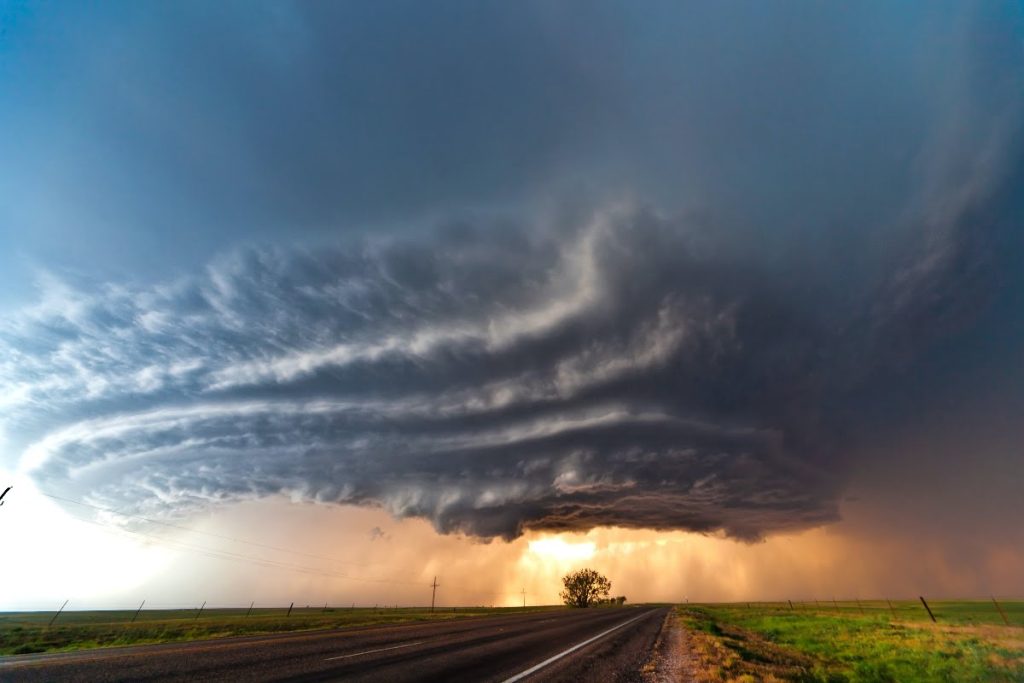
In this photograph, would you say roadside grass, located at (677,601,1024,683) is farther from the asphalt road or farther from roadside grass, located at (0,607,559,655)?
roadside grass, located at (0,607,559,655)

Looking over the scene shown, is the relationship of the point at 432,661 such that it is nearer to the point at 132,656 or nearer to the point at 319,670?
the point at 319,670

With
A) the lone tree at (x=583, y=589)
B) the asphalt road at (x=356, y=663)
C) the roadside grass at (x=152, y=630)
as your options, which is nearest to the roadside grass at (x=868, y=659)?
the asphalt road at (x=356, y=663)

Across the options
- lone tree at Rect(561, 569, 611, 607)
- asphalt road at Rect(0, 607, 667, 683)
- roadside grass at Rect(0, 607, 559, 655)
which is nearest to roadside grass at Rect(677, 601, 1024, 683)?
asphalt road at Rect(0, 607, 667, 683)

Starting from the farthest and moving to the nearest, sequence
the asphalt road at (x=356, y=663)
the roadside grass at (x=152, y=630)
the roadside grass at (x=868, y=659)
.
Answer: the roadside grass at (x=152, y=630) → the roadside grass at (x=868, y=659) → the asphalt road at (x=356, y=663)

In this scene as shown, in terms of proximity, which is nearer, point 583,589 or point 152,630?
point 152,630

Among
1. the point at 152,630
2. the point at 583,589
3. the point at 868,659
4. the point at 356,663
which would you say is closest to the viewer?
the point at 356,663

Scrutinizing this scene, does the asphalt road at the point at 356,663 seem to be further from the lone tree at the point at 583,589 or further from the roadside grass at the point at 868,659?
the lone tree at the point at 583,589

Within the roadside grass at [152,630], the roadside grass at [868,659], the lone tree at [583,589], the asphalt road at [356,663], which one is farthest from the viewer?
the lone tree at [583,589]

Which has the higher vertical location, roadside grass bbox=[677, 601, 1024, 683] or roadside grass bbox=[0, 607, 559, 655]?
roadside grass bbox=[0, 607, 559, 655]

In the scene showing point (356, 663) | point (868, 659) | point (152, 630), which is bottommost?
point (868, 659)

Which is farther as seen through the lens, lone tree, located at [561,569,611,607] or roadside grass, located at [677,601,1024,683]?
lone tree, located at [561,569,611,607]

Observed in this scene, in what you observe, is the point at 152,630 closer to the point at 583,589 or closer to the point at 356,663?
the point at 356,663

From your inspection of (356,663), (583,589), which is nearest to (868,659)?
(356,663)

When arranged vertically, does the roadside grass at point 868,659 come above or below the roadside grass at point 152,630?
below
